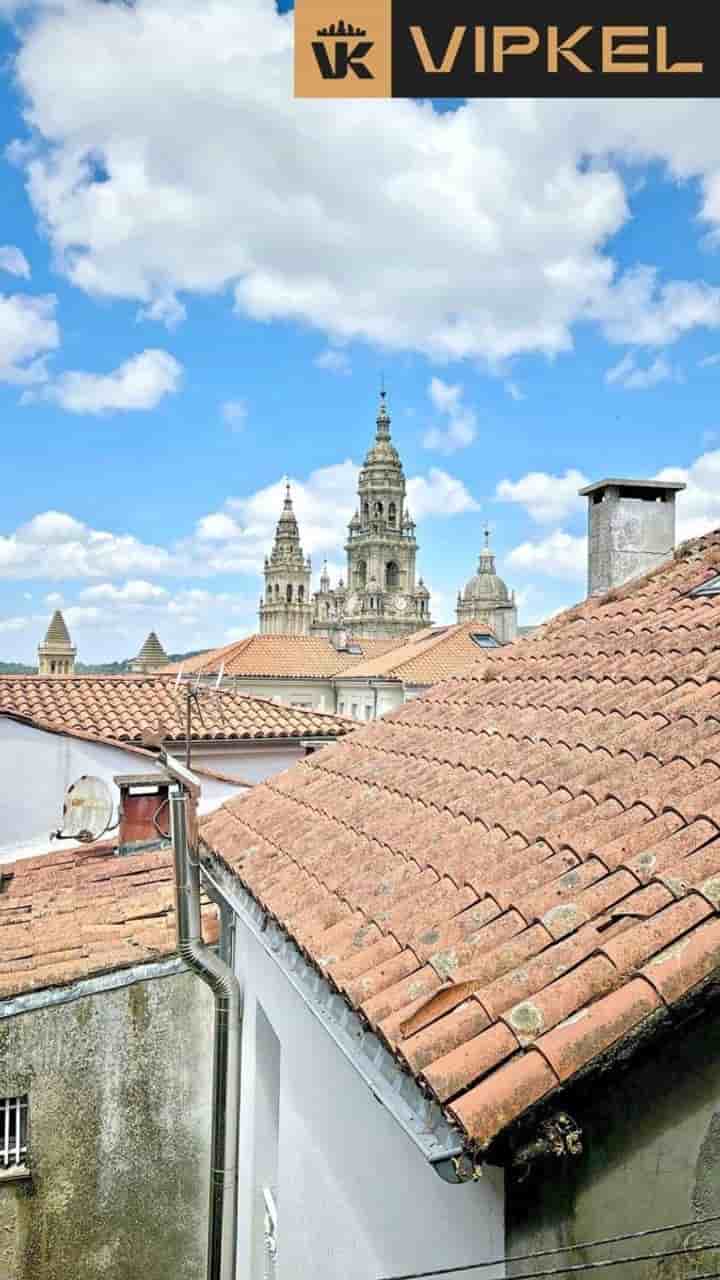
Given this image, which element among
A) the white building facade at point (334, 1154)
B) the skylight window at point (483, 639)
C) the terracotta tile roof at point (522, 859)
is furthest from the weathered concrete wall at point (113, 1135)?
the skylight window at point (483, 639)

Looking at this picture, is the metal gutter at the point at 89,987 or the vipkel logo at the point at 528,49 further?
the vipkel logo at the point at 528,49

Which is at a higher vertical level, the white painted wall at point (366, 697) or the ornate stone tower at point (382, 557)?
the ornate stone tower at point (382, 557)

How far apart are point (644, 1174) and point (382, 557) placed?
9901 cm

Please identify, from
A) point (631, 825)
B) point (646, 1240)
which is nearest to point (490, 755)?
point (631, 825)

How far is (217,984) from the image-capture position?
17.9 ft

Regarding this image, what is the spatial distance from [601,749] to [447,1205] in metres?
1.95

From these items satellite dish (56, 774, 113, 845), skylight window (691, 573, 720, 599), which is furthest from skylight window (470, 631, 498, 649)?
skylight window (691, 573, 720, 599)

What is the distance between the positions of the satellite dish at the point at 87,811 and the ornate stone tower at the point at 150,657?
6249 centimetres

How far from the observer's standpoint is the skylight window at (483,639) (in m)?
43.5

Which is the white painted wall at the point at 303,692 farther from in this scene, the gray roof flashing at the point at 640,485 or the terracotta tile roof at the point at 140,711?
the gray roof flashing at the point at 640,485

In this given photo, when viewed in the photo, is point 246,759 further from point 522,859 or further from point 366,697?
point 366,697

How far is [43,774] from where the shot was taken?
41.7ft

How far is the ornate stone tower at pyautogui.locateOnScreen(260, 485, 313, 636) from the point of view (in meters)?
122

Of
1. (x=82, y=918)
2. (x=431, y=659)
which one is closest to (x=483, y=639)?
(x=431, y=659)
